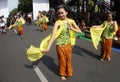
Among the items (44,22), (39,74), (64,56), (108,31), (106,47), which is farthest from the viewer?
(44,22)

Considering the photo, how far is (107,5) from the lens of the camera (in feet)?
113

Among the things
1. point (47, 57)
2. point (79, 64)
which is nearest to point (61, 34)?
point (79, 64)

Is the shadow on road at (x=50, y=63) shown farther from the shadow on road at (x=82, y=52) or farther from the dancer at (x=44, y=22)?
the dancer at (x=44, y=22)

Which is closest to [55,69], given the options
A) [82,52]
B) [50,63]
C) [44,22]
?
[50,63]

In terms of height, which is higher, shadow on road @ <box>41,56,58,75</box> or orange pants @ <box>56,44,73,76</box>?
orange pants @ <box>56,44,73,76</box>

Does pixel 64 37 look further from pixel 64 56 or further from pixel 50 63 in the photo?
pixel 50 63

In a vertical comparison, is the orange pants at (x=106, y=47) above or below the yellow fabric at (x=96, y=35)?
below

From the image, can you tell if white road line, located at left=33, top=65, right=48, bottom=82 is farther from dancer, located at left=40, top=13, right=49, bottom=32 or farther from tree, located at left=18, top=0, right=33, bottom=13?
tree, located at left=18, top=0, right=33, bottom=13

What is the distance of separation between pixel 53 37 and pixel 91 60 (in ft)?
12.7

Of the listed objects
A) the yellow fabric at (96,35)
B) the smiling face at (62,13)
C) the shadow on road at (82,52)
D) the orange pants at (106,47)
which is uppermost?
the smiling face at (62,13)

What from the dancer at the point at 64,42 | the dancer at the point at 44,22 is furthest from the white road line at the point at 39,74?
the dancer at the point at 44,22

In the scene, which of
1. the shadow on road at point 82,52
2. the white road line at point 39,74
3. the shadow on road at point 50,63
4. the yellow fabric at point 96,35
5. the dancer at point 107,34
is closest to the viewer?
the white road line at point 39,74

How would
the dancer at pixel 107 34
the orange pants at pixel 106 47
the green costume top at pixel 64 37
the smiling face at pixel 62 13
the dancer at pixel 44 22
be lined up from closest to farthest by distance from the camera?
1. the smiling face at pixel 62 13
2. the green costume top at pixel 64 37
3. the dancer at pixel 107 34
4. the orange pants at pixel 106 47
5. the dancer at pixel 44 22

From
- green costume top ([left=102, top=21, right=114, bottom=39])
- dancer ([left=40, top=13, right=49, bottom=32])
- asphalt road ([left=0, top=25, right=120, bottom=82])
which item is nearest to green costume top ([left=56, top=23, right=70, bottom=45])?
asphalt road ([left=0, top=25, right=120, bottom=82])
